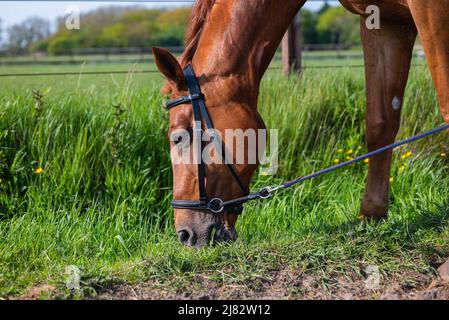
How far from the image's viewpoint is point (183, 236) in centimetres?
333

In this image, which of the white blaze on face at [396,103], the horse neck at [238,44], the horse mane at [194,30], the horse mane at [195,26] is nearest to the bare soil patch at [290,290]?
the horse neck at [238,44]

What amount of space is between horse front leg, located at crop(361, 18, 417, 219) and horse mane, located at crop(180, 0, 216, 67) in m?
1.15

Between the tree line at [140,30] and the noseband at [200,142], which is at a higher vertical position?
the tree line at [140,30]

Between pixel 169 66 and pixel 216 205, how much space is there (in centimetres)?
79

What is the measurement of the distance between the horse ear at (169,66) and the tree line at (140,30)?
24.1 m

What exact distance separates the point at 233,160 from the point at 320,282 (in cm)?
81

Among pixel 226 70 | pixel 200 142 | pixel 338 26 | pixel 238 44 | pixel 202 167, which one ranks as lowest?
pixel 202 167

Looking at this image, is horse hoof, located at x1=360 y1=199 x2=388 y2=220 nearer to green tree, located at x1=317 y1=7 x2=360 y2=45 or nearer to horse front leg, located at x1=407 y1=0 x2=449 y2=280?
horse front leg, located at x1=407 y1=0 x2=449 y2=280

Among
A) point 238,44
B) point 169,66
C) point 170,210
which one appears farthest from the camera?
point 170,210

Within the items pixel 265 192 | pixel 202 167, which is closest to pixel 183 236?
pixel 202 167

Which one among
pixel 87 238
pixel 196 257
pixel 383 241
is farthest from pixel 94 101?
pixel 383 241

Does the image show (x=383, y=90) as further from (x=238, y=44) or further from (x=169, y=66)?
(x=169, y=66)

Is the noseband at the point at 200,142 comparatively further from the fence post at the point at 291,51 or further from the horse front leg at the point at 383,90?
the fence post at the point at 291,51

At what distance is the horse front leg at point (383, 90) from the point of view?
388cm
